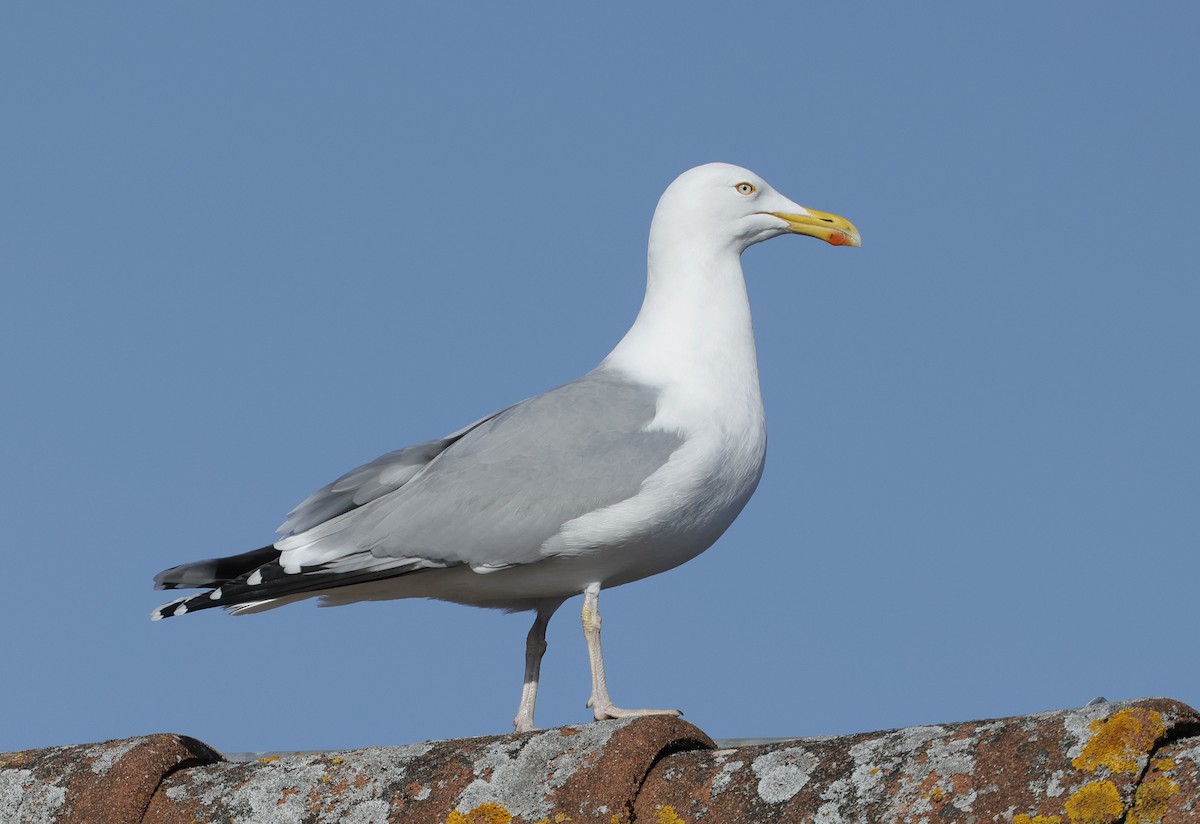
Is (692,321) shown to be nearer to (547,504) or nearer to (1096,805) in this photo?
(547,504)

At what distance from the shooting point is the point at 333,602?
22.7 ft

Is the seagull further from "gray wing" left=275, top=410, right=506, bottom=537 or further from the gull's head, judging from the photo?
the gull's head

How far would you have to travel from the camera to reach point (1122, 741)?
382cm

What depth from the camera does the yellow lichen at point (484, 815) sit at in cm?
453

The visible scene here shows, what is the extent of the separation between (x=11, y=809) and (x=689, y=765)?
83.9 inches

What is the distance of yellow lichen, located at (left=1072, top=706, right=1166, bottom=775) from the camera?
379cm

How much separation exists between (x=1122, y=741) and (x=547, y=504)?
3030 mm

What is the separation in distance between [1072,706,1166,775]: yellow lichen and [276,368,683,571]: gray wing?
279cm

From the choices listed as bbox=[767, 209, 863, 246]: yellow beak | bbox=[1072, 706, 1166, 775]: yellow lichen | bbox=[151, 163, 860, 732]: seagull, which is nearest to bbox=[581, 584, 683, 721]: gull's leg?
bbox=[151, 163, 860, 732]: seagull

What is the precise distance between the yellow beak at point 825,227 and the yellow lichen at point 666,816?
3974 millimetres

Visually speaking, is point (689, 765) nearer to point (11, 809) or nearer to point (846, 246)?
point (11, 809)

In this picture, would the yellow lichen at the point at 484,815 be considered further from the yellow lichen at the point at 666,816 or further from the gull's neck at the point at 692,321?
the gull's neck at the point at 692,321

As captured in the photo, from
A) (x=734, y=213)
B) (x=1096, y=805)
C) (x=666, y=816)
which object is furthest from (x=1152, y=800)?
(x=734, y=213)

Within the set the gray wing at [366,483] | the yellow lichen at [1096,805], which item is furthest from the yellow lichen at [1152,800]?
the gray wing at [366,483]
